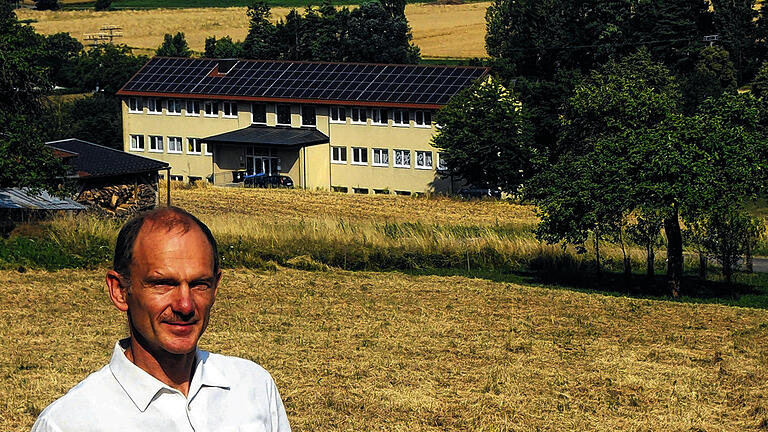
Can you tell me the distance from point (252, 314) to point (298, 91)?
2038 inches

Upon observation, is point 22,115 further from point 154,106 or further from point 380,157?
point 154,106

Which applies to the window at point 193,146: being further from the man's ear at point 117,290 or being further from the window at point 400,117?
the man's ear at point 117,290

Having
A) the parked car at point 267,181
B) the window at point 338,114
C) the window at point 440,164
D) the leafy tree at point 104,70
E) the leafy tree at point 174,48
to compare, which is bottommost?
the parked car at point 267,181

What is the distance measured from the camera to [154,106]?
7875 cm

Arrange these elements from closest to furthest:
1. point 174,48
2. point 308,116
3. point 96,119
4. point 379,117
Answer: point 379,117 < point 308,116 < point 96,119 < point 174,48

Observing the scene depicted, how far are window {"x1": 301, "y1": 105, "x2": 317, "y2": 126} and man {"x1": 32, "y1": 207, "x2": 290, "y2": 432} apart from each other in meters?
70.1

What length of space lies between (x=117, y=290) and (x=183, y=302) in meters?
0.33

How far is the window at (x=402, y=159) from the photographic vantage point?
71.0 meters

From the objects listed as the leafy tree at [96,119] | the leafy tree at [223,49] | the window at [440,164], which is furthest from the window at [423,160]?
the leafy tree at [223,49]

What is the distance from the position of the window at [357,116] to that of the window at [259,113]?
655cm

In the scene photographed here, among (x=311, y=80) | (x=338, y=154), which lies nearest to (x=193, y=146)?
(x=311, y=80)

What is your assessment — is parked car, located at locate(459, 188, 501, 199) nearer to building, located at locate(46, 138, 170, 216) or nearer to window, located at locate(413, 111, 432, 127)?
window, located at locate(413, 111, 432, 127)

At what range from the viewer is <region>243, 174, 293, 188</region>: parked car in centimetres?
6694

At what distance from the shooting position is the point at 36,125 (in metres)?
32.7
